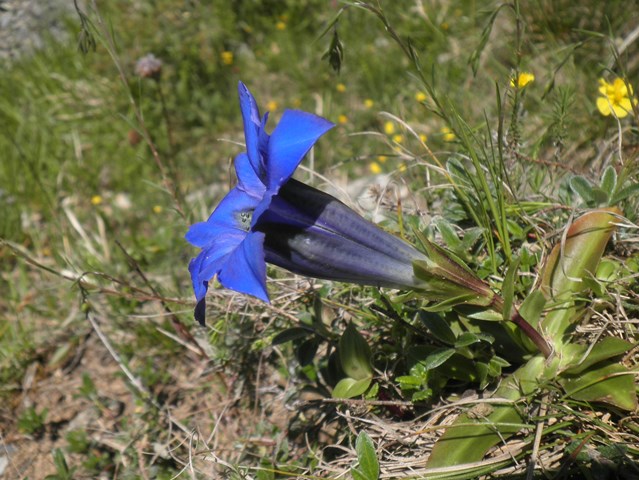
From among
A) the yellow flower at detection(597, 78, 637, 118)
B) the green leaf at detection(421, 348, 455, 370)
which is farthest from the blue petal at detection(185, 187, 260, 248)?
the yellow flower at detection(597, 78, 637, 118)

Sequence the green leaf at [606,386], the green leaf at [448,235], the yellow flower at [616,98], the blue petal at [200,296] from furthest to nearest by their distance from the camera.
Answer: the yellow flower at [616,98] < the green leaf at [448,235] < the green leaf at [606,386] < the blue petal at [200,296]

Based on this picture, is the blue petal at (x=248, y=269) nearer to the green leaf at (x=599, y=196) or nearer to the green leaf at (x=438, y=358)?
the green leaf at (x=438, y=358)

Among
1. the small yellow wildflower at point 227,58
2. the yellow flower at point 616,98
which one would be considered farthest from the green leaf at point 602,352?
the small yellow wildflower at point 227,58

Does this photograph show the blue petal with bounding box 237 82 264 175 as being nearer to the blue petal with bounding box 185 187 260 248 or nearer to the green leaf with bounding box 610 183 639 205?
the blue petal with bounding box 185 187 260 248

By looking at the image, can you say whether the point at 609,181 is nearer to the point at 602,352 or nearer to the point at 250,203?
the point at 602,352

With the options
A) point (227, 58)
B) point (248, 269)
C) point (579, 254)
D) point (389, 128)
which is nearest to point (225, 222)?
point (248, 269)

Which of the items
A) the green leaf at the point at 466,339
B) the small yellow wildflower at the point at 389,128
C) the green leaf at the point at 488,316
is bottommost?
the small yellow wildflower at the point at 389,128
